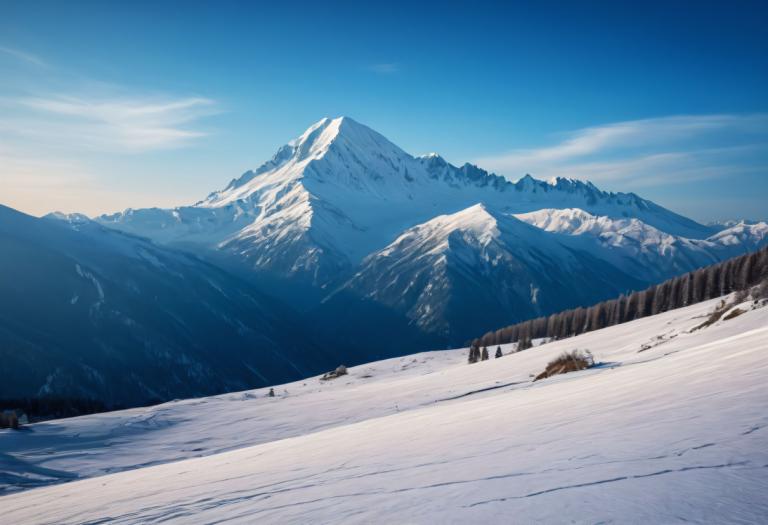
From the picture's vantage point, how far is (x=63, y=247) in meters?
198

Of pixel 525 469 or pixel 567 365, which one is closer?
pixel 525 469

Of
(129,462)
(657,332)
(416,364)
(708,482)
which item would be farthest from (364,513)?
(416,364)

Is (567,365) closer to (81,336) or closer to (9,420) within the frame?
(9,420)

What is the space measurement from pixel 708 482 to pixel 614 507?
0.99m

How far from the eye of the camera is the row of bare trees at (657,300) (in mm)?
58616

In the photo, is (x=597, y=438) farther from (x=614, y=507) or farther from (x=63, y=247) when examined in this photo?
(x=63, y=247)

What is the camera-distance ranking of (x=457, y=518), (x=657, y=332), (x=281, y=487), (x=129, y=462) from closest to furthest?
(x=457, y=518)
(x=281, y=487)
(x=129, y=462)
(x=657, y=332)

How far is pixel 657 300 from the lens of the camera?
233 feet

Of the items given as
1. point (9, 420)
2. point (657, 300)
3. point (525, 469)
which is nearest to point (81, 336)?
point (9, 420)

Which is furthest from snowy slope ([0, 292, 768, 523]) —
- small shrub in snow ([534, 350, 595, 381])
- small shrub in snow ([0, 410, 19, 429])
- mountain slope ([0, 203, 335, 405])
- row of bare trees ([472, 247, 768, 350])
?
mountain slope ([0, 203, 335, 405])

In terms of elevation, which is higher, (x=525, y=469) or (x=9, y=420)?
(x=525, y=469)

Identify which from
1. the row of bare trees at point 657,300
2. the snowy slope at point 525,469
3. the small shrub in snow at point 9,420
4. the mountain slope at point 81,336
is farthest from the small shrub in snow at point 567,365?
the mountain slope at point 81,336

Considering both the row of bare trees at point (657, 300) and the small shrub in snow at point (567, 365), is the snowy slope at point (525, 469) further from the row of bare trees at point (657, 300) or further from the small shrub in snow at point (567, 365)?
the row of bare trees at point (657, 300)

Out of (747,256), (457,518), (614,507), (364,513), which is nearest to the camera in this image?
(614,507)
